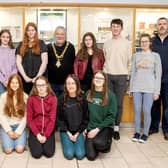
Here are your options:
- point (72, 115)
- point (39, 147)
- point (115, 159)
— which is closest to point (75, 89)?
point (72, 115)

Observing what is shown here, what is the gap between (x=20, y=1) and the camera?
469cm

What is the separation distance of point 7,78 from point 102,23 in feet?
5.11

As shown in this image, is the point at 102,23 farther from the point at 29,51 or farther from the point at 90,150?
the point at 90,150

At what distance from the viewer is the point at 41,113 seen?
3873mm

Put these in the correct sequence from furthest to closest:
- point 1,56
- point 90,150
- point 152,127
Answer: point 152,127 → point 1,56 → point 90,150

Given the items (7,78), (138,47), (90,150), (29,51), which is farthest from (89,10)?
(90,150)

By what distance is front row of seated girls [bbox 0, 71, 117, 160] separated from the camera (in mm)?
3791

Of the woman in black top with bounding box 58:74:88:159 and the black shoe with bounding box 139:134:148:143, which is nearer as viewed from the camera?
the woman in black top with bounding box 58:74:88:159

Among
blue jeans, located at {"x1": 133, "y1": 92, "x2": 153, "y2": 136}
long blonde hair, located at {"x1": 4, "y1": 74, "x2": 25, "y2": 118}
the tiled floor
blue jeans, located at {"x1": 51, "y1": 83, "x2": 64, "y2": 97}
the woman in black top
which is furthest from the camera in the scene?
blue jeans, located at {"x1": 51, "y1": 83, "x2": 64, "y2": 97}

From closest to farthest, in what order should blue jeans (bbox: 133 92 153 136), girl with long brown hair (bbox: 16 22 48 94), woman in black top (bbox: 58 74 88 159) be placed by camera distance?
woman in black top (bbox: 58 74 88 159), girl with long brown hair (bbox: 16 22 48 94), blue jeans (bbox: 133 92 153 136)

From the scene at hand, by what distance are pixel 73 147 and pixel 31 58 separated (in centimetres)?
117

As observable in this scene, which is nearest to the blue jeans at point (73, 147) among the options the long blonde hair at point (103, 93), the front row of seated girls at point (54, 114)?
the front row of seated girls at point (54, 114)

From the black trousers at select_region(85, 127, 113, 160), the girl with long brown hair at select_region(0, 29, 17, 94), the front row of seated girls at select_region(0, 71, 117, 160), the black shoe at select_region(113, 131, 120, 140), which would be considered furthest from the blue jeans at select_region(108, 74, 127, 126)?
the girl with long brown hair at select_region(0, 29, 17, 94)

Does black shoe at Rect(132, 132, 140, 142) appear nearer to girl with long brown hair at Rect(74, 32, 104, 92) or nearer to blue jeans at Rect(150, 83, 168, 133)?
blue jeans at Rect(150, 83, 168, 133)
